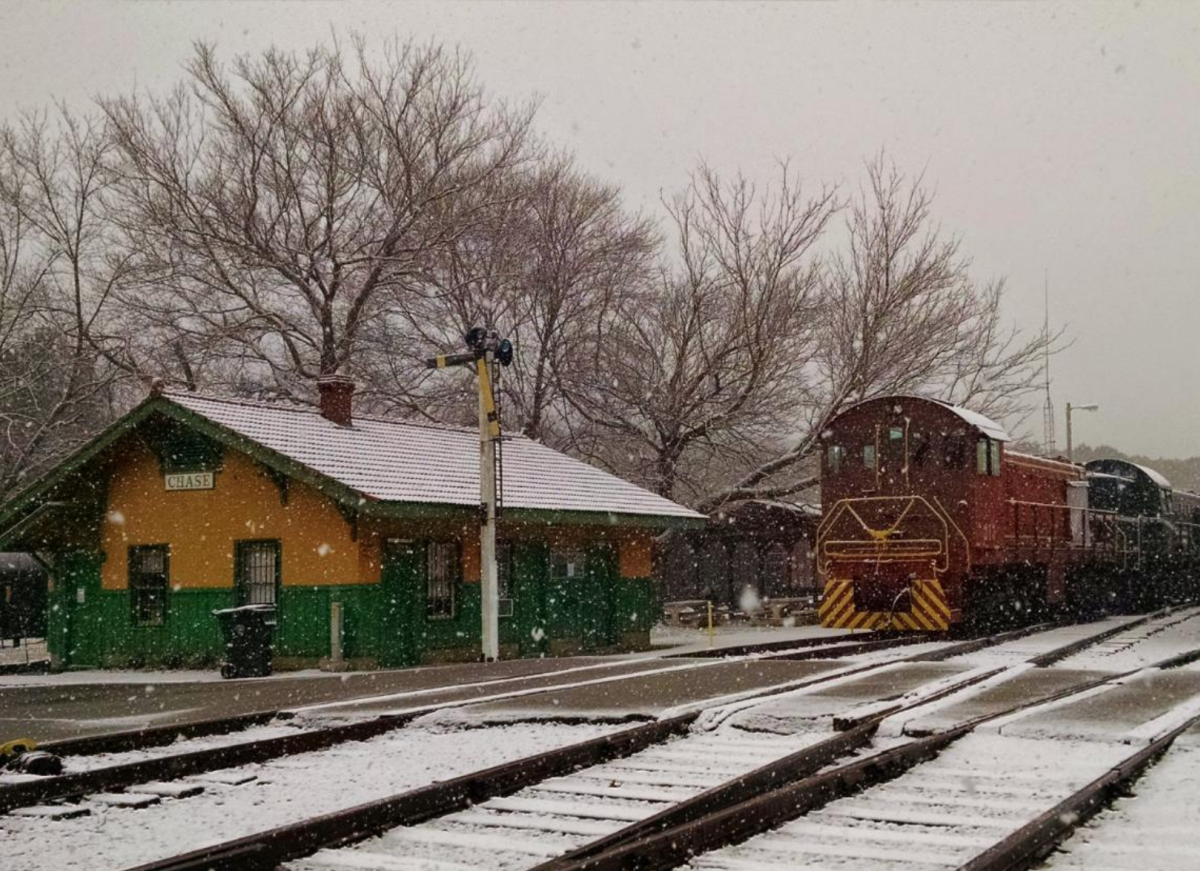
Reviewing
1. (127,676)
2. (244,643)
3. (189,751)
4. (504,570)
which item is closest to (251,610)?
(244,643)

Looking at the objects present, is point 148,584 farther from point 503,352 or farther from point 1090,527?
point 1090,527

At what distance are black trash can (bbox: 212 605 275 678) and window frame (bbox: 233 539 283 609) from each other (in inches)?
50.8

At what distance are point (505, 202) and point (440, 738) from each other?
2266 centimetres

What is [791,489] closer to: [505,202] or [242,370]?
[505,202]

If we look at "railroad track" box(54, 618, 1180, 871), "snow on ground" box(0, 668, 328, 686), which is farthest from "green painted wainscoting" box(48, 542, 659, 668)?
"railroad track" box(54, 618, 1180, 871)

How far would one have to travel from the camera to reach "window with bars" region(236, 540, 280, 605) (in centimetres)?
1912

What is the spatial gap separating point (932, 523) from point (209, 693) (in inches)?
441

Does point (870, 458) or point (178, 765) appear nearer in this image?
point (178, 765)

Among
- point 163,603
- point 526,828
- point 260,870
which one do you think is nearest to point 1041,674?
point 526,828

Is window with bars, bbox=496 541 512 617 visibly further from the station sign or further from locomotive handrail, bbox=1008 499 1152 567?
locomotive handrail, bbox=1008 499 1152 567

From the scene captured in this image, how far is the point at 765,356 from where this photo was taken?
30.2 metres

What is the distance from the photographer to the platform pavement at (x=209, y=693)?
11.2 m

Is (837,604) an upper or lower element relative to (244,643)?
upper

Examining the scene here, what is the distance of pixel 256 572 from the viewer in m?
19.3
